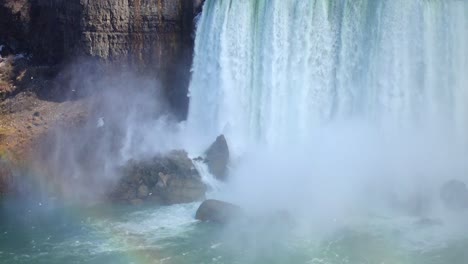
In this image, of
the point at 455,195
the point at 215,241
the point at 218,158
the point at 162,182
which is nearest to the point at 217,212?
the point at 215,241

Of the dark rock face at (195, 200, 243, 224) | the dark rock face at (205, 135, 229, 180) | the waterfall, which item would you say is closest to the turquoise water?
the dark rock face at (195, 200, 243, 224)

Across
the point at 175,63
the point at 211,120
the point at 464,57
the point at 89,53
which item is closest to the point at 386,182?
the point at 464,57

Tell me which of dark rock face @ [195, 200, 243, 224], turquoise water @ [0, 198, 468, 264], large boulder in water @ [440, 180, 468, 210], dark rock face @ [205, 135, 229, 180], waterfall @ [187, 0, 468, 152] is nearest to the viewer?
turquoise water @ [0, 198, 468, 264]

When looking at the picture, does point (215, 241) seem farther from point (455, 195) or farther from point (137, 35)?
point (137, 35)

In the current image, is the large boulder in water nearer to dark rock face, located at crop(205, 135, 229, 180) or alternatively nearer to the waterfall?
the waterfall

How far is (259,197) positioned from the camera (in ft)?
82.9

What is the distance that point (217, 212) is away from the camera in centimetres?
2333

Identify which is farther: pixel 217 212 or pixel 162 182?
pixel 162 182

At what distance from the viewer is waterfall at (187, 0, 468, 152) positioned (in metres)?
25.2

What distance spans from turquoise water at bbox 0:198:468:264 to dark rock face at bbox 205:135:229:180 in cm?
316

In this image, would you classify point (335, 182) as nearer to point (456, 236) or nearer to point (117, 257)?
point (456, 236)

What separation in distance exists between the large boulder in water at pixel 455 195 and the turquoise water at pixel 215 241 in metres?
1.37

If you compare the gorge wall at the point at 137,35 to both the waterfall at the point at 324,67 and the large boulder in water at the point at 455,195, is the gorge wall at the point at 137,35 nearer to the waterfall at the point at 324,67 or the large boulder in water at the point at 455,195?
the waterfall at the point at 324,67

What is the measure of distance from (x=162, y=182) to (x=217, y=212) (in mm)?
3808
